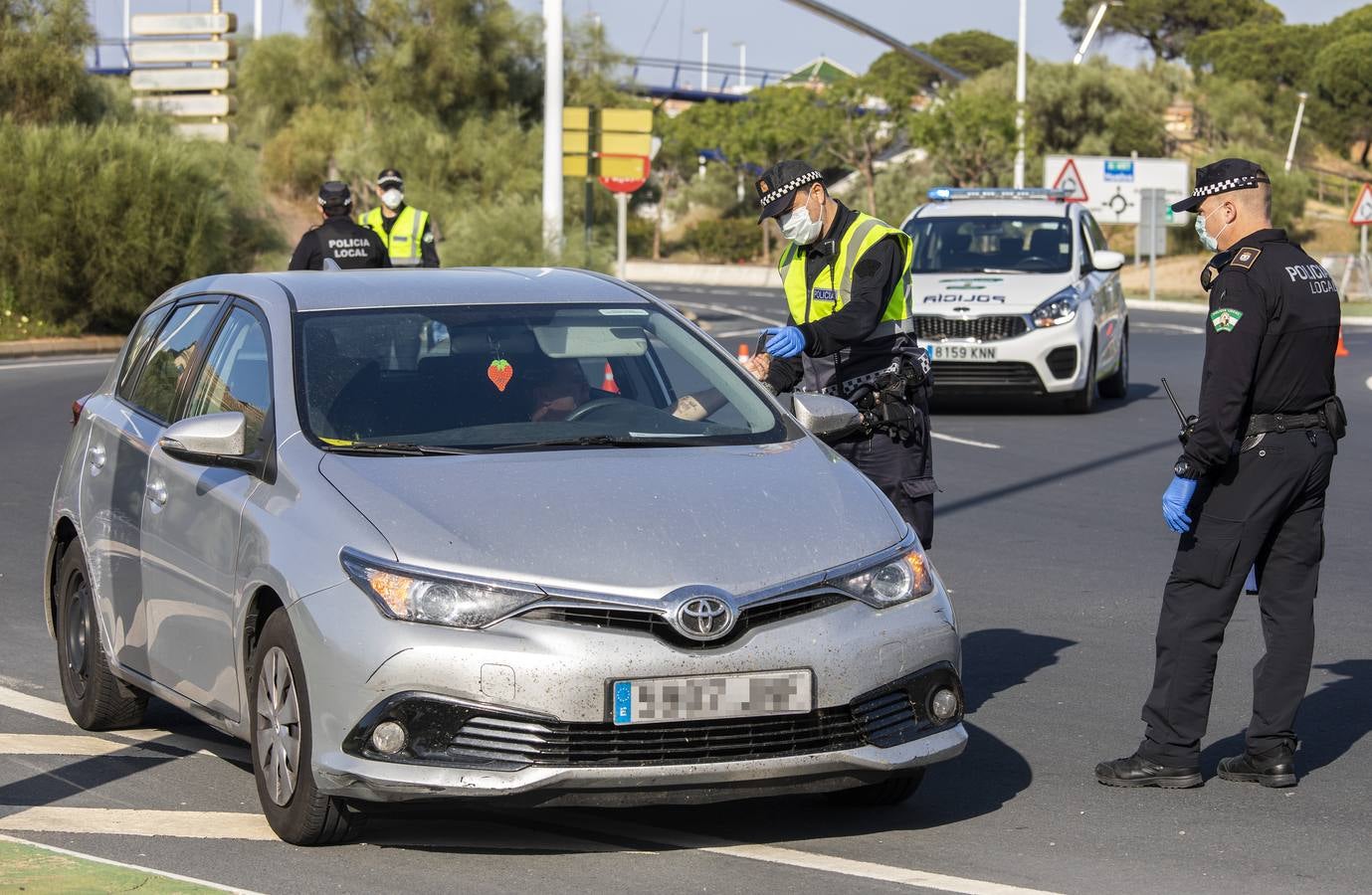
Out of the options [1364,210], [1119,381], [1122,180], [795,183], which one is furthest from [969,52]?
[795,183]

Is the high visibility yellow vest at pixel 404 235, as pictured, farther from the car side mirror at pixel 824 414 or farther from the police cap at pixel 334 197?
the car side mirror at pixel 824 414

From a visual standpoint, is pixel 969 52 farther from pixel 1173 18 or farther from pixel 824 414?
pixel 824 414

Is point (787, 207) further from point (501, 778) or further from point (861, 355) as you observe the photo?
point (501, 778)

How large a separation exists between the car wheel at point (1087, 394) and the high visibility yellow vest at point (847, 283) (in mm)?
11551

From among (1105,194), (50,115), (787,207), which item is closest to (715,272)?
(1105,194)

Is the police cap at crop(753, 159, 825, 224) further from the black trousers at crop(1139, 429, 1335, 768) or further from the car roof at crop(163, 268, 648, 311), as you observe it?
the black trousers at crop(1139, 429, 1335, 768)

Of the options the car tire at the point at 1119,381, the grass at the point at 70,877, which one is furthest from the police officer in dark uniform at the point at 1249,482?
the car tire at the point at 1119,381

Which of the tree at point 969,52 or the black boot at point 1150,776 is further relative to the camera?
the tree at point 969,52

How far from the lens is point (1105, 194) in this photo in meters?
54.7

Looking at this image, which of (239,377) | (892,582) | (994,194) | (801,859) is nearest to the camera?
(801,859)

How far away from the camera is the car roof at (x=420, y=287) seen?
6.56m

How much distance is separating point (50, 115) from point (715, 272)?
36.1m

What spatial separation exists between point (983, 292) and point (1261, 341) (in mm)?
12959

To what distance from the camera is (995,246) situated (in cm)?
1992
